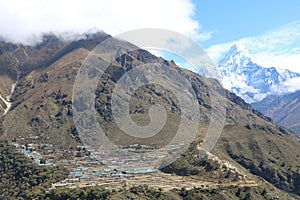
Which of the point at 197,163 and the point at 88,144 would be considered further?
the point at 88,144

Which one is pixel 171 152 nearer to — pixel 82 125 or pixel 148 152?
pixel 148 152

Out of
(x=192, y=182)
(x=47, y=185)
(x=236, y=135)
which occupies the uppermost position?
(x=236, y=135)

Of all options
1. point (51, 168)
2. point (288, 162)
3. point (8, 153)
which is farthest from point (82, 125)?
point (288, 162)

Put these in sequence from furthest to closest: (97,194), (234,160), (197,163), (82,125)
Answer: (82,125) < (234,160) < (197,163) < (97,194)

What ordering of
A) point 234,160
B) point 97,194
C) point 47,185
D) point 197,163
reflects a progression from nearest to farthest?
1. point 97,194
2. point 47,185
3. point 197,163
4. point 234,160

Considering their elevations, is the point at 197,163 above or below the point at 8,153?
above

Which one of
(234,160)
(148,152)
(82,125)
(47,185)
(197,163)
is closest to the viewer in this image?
(47,185)

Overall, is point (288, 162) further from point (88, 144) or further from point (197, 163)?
point (88, 144)

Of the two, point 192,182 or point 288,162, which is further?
point 288,162

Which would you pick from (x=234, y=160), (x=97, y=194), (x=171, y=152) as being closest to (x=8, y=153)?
(x=171, y=152)
